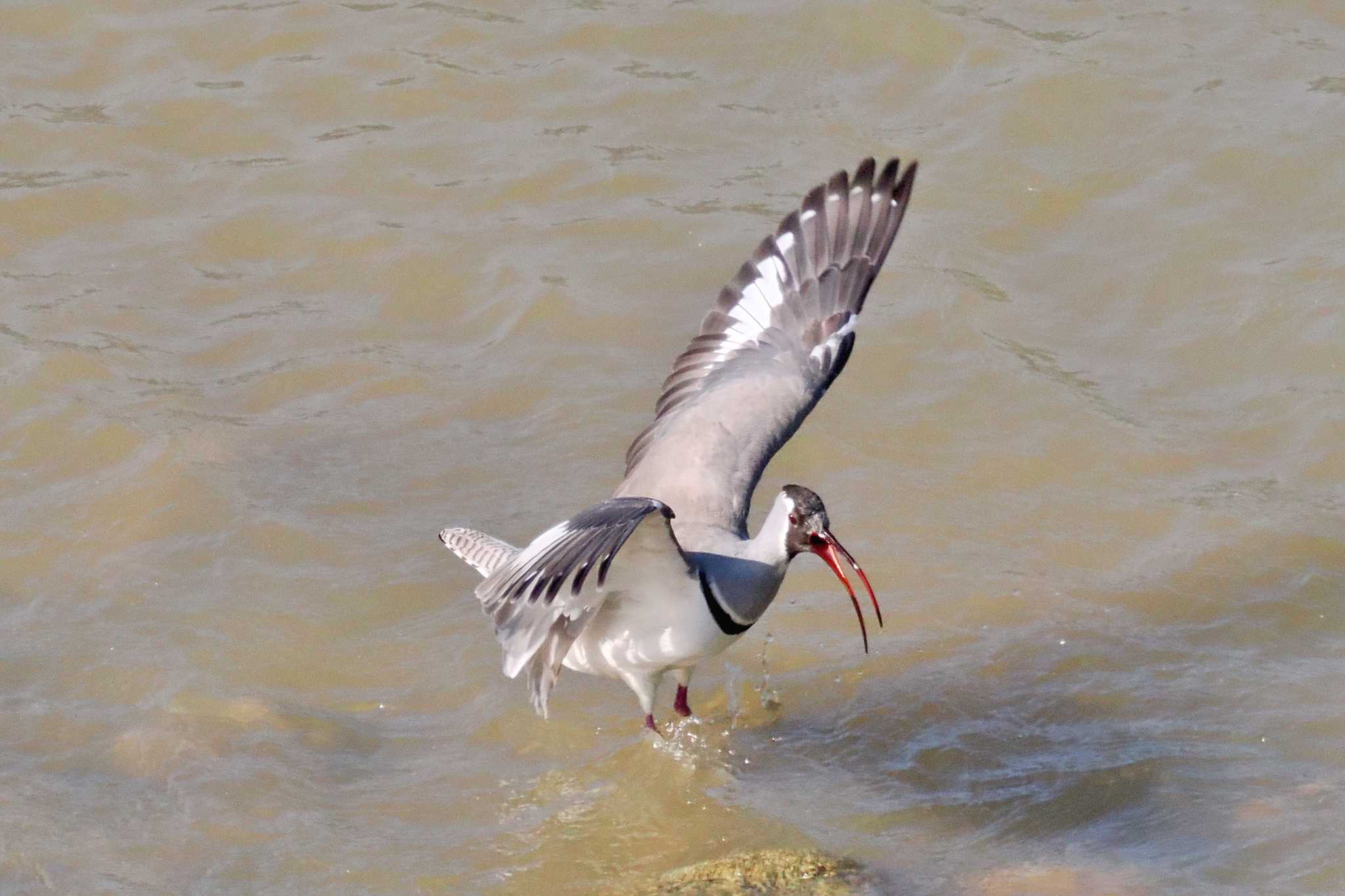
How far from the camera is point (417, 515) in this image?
7719 millimetres

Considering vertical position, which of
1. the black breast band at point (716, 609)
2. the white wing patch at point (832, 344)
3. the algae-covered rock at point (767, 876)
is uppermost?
the white wing patch at point (832, 344)

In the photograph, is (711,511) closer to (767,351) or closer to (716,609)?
(716,609)

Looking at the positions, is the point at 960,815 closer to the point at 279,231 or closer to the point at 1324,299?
the point at 1324,299

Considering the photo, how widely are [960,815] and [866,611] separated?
127cm

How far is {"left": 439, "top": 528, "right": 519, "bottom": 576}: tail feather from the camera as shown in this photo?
660cm

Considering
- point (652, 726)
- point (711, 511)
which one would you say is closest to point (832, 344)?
point (711, 511)

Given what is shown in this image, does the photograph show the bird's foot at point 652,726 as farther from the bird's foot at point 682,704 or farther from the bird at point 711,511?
the bird's foot at point 682,704

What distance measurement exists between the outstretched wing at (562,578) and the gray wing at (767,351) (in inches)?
26.7

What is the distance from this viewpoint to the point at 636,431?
8.20 metres

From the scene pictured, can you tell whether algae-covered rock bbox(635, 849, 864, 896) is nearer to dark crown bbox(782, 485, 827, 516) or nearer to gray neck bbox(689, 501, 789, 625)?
gray neck bbox(689, 501, 789, 625)

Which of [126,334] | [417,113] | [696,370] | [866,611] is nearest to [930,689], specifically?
[866,611]

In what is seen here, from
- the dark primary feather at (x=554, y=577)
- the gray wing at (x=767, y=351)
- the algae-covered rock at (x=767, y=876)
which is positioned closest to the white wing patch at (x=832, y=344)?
the gray wing at (x=767, y=351)

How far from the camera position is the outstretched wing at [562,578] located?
17.1 ft

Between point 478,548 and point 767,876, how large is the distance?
2.06 meters
